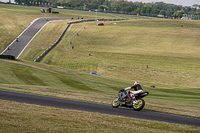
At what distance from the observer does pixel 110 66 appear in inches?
2451

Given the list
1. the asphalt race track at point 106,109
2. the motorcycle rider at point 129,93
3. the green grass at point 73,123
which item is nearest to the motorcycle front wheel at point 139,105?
the asphalt race track at point 106,109

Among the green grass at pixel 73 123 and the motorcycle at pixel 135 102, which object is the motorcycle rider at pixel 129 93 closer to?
the motorcycle at pixel 135 102

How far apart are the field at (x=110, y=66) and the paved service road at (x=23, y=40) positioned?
227cm

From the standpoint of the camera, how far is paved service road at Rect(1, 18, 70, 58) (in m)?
76.0

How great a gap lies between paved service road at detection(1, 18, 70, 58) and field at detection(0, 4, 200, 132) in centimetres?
227

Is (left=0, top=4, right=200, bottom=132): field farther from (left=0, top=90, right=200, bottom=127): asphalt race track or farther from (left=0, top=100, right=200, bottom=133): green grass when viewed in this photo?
(left=0, top=90, right=200, bottom=127): asphalt race track

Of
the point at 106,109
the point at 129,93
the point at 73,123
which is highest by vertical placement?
the point at 129,93

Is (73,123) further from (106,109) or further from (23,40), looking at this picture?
(23,40)

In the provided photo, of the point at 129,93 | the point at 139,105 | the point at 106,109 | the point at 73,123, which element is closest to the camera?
the point at 73,123

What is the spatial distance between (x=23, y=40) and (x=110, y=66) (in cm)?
3977

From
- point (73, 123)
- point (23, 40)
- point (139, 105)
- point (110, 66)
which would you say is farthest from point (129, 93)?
point (23, 40)

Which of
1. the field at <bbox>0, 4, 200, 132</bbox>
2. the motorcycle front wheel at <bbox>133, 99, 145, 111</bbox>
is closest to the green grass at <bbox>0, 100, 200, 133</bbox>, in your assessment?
the field at <bbox>0, 4, 200, 132</bbox>

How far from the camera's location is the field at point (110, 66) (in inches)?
998

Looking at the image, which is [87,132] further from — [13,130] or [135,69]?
[135,69]
